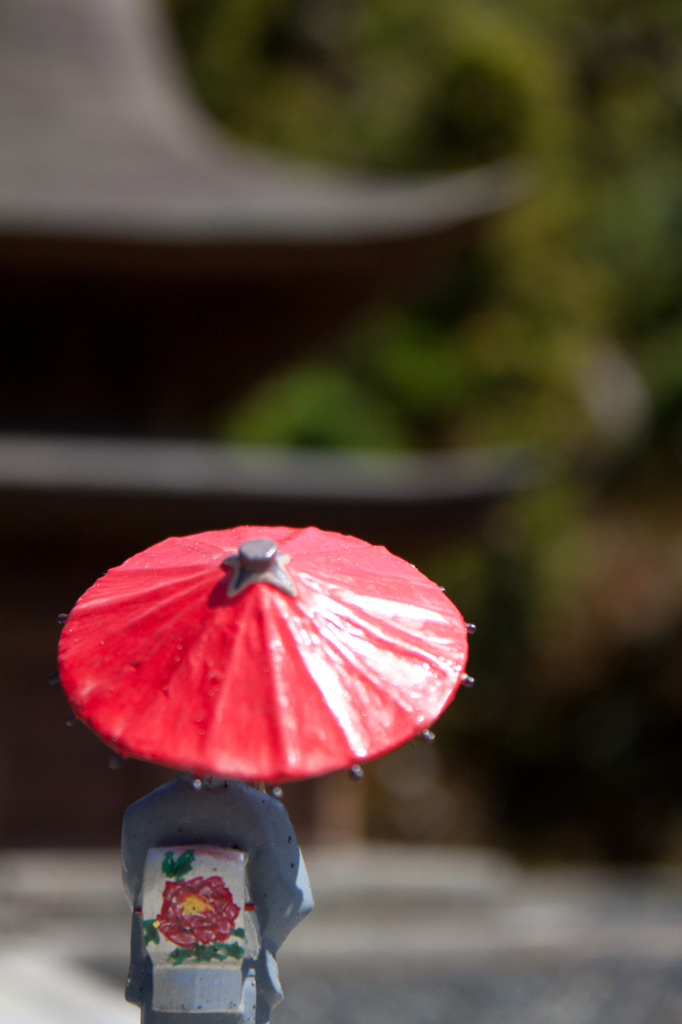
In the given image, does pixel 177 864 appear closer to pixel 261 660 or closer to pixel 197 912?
pixel 197 912

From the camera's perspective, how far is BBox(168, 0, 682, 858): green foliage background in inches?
448

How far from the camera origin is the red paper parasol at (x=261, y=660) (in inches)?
49.9

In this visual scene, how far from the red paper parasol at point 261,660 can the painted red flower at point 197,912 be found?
0.25 m

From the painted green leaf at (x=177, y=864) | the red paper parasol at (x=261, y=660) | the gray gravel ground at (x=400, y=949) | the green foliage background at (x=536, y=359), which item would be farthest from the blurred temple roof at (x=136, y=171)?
the painted green leaf at (x=177, y=864)

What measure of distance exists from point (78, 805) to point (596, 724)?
7937 mm

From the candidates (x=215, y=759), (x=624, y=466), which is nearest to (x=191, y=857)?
(x=215, y=759)

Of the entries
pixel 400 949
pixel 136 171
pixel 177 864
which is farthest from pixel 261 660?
pixel 136 171

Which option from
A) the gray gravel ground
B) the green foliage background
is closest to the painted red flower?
the gray gravel ground

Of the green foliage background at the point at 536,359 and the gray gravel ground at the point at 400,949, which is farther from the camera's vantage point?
the green foliage background at the point at 536,359

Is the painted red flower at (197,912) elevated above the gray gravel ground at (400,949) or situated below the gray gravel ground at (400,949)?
above

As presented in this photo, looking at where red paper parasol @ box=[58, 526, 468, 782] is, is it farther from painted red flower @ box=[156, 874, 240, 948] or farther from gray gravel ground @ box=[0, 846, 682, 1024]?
gray gravel ground @ box=[0, 846, 682, 1024]

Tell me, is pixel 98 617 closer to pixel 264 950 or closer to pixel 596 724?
pixel 264 950

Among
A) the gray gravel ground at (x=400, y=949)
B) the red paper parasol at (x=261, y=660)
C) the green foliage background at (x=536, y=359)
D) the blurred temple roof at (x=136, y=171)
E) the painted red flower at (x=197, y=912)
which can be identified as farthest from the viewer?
the green foliage background at (x=536, y=359)

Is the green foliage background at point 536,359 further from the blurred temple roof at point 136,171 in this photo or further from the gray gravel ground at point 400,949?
the gray gravel ground at point 400,949
